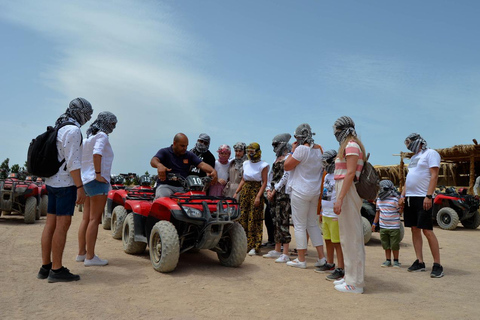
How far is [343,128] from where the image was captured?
4.83m

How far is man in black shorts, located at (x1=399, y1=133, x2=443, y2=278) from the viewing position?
5621mm

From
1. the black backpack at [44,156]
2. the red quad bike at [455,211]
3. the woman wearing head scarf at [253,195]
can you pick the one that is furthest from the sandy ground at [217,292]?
the red quad bike at [455,211]

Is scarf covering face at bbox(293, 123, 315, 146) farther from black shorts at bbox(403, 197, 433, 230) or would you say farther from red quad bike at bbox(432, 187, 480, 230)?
red quad bike at bbox(432, 187, 480, 230)

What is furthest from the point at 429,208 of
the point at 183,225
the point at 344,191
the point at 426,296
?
the point at 183,225

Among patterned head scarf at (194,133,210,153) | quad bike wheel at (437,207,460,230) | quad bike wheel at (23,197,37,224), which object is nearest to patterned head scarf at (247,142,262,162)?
patterned head scarf at (194,133,210,153)

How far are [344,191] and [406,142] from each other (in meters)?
2.26

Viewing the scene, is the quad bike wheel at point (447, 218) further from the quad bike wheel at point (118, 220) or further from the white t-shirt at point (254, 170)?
the quad bike wheel at point (118, 220)

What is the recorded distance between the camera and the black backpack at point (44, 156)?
439 centimetres

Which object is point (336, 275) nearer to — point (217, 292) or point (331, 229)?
point (331, 229)

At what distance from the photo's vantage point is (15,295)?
157 inches

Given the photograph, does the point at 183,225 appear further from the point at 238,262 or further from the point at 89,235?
the point at 89,235

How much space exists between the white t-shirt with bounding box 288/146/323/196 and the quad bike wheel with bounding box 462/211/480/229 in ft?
31.1

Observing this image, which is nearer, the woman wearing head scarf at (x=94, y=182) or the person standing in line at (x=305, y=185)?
the woman wearing head scarf at (x=94, y=182)

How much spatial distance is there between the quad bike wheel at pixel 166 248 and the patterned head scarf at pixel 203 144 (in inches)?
95.7
